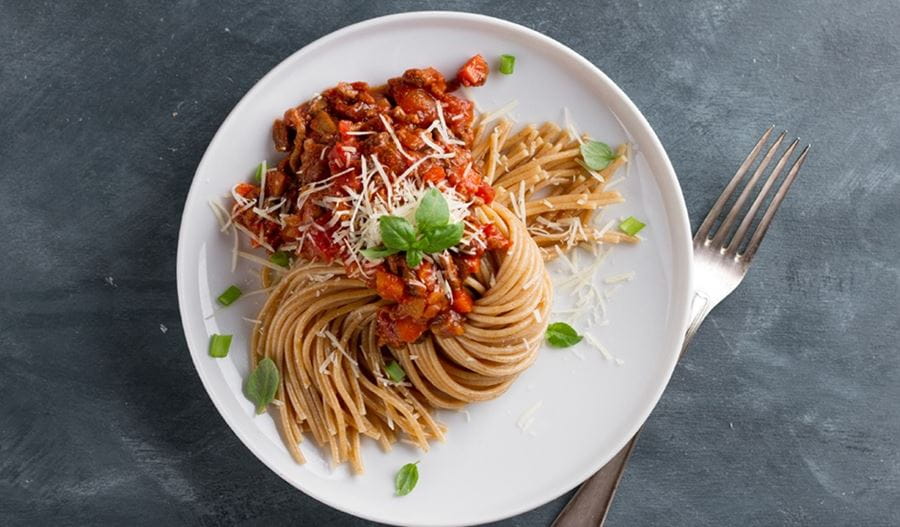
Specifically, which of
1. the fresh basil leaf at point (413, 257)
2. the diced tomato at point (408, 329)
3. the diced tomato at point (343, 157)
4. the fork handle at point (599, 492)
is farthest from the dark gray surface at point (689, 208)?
the fresh basil leaf at point (413, 257)

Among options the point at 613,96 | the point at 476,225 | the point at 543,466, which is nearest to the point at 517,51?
the point at 613,96

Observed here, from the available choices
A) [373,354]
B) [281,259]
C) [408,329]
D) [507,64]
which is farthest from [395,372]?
[507,64]

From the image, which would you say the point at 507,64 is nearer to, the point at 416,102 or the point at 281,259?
the point at 416,102

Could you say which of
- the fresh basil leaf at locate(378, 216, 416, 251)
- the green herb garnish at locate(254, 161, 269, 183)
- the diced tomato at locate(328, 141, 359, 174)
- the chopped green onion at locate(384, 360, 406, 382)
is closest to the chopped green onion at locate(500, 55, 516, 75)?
the diced tomato at locate(328, 141, 359, 174)

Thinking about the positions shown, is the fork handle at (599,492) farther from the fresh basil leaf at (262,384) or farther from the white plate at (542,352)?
the fresh basil leaf at (262,384)

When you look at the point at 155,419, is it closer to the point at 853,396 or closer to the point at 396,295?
the point at 396,295

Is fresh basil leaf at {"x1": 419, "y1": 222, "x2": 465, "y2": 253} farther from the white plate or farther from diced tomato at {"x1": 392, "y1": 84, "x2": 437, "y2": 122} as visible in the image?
the white plate
